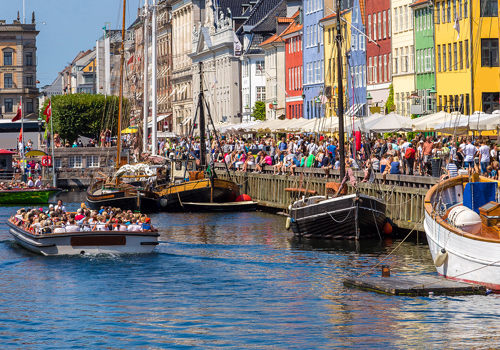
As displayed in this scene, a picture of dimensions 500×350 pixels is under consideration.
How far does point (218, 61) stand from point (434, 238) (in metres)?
113

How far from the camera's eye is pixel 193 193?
59656 mm

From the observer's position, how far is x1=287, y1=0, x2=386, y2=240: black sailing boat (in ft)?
132

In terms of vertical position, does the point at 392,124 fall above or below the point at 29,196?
above

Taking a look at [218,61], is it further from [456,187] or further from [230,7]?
[456,187]

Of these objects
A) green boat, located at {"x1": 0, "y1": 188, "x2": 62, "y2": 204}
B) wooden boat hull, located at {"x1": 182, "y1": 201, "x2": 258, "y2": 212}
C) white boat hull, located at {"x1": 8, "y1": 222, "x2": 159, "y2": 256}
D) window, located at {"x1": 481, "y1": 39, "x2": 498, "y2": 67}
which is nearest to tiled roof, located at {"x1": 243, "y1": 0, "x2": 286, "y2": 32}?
window, located at {"x1": 481, "y1": 39, "x2": 498, "y2": 67}

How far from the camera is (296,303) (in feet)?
91.1

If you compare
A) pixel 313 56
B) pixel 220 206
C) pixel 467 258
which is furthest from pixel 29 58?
pixel 467 258

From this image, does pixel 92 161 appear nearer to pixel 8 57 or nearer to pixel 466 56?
pixel 466 56

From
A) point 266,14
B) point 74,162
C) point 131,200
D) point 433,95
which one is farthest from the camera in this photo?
point 266,14

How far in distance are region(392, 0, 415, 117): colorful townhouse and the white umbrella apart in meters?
27.7

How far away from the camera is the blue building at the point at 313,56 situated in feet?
328

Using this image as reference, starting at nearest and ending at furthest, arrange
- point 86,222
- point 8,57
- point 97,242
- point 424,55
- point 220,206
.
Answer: point 97,242
point 86,222
point 220,206
point 424,55
point 8,57

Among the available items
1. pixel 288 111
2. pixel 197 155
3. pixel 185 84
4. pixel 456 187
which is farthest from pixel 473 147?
pixel 185 84

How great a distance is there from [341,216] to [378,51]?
1830 inches
